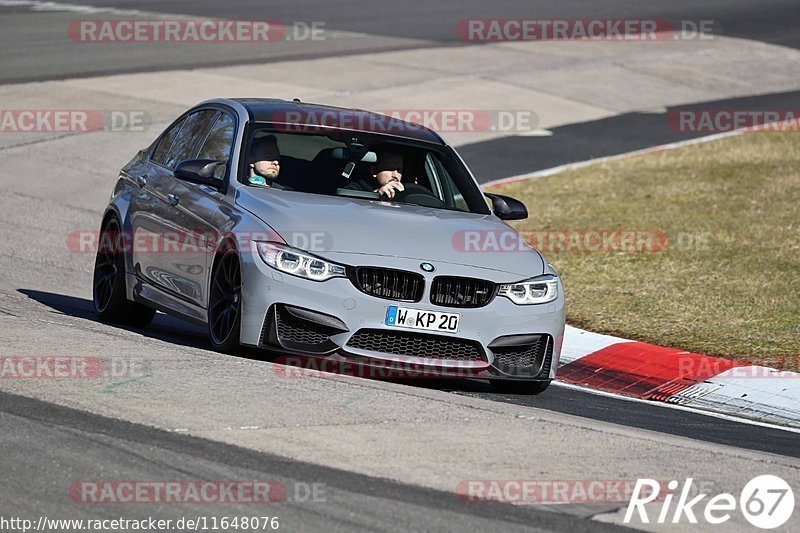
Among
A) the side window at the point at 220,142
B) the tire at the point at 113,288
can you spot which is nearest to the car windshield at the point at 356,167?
the side window at the point at 220,142

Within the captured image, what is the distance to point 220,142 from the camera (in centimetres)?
959

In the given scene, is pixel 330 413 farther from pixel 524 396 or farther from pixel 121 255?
pixel 121 255

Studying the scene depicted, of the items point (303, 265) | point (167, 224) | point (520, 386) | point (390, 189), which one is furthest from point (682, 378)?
point (167, 224)

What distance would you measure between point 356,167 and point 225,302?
142 centimetres

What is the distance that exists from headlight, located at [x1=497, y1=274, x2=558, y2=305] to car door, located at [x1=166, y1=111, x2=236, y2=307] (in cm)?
178

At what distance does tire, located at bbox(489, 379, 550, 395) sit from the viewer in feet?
29.2

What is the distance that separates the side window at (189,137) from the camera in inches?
393

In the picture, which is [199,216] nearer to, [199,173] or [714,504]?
[199,173]

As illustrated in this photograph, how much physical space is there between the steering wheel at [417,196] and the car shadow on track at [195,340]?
1145mm

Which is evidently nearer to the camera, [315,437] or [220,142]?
[315,437]

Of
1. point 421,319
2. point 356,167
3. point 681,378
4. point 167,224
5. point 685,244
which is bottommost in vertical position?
point 685,244

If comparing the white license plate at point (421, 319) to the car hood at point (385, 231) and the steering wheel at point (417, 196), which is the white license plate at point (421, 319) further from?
the steering wheel at point (417, 196)

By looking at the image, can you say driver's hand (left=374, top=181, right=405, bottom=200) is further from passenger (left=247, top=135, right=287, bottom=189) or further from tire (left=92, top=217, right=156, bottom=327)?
tire (left=92, top=217, right=156, bottom=327)

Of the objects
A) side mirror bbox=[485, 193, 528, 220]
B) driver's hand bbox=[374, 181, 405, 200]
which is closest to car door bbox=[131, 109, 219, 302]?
driver's hand bbox=[374, 181, 405, 200]
